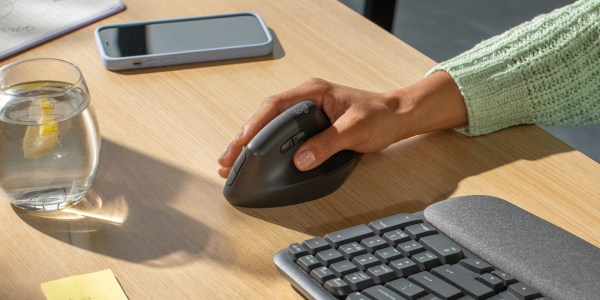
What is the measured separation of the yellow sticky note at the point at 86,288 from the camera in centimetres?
70

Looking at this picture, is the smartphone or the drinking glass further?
the smartphone

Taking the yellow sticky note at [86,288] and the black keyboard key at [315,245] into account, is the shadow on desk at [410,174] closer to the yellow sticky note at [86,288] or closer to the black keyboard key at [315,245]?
the black keyboard key at [315,245]

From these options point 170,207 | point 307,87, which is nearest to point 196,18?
point 307,87

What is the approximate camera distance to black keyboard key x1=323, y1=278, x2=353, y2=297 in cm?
70

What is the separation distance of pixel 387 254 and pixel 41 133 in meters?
0.31

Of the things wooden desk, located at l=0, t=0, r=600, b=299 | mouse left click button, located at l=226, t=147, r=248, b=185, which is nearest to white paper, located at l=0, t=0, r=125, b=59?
wooden desk, located at l=0, t=0, r=600, b=299

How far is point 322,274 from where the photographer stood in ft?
2.34

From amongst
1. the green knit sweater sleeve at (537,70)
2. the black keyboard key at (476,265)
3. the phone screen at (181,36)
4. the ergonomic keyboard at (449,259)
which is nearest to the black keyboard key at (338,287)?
the ergonomic keyboard at (449,259)

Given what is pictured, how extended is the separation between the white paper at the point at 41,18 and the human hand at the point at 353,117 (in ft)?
1.10

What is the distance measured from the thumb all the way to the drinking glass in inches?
7.2

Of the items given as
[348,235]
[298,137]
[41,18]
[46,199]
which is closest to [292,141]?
[298,137]

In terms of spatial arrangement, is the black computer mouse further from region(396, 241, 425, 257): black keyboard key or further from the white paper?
the white paper

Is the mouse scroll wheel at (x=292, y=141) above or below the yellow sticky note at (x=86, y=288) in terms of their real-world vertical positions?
above

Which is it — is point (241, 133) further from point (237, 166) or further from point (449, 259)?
point (449, 259)
